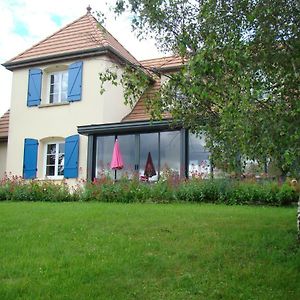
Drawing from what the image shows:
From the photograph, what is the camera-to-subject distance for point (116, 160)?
15891 mm

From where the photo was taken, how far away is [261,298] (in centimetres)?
503

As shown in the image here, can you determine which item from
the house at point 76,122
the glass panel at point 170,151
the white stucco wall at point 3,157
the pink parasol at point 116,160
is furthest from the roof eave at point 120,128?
the white stucco wall at point 3,157

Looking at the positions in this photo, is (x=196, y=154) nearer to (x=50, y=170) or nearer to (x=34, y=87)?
(x=50, y=170)

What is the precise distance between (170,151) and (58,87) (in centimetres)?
565

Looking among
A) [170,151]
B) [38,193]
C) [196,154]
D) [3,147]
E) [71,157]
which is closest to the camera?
[38,193]

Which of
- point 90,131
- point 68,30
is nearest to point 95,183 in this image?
point 90,131

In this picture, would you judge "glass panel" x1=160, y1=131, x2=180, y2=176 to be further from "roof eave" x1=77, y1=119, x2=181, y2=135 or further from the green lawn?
the green lawn

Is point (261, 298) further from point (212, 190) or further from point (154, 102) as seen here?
point (212, 190)

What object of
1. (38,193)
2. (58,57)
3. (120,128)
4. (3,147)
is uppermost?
(58,57)

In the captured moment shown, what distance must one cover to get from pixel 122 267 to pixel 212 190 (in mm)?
7043

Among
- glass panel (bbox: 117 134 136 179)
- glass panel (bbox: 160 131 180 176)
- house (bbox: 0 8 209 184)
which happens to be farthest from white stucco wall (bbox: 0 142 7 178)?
glass panel (bbox: 160 131 180 176)

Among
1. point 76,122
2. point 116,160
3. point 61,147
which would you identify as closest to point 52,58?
point 76,122

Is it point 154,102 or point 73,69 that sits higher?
point 73,69

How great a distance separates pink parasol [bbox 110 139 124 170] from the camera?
15.8 meters
